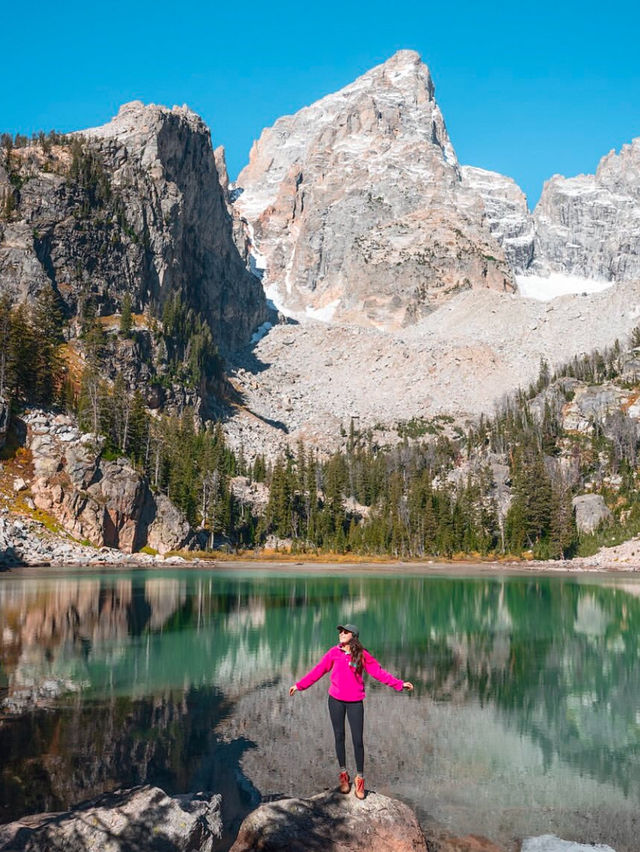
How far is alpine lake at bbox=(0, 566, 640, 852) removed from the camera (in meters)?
13.1

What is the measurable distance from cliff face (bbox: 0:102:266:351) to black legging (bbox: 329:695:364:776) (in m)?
137

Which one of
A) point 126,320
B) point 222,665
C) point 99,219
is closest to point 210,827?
point 222,665

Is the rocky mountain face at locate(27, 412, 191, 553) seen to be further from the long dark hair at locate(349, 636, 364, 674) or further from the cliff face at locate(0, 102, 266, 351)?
the long dark hair at locate(349, 636, 364, 674)

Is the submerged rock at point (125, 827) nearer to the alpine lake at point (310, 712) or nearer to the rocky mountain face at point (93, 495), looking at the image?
the alpine lake at point (310, 712)

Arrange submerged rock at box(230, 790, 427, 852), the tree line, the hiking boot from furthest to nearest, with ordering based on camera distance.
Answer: the tree line, the hiking boot, submerged rock at box(230, 790, 427, 852)

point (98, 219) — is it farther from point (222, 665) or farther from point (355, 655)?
point (355, 655)

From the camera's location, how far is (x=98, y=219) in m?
153

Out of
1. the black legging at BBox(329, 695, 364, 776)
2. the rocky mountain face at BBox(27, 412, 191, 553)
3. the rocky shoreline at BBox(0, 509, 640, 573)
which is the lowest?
the rocky shoreline at BBox(0, 509, 640, 573)

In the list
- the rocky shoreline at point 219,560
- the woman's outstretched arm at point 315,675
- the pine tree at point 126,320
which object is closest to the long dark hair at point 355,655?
the woman's outstretched arm at point 315,675

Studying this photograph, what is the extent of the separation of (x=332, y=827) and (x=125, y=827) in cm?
298

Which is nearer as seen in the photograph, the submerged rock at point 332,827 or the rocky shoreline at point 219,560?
the submerged rock at point 332,827

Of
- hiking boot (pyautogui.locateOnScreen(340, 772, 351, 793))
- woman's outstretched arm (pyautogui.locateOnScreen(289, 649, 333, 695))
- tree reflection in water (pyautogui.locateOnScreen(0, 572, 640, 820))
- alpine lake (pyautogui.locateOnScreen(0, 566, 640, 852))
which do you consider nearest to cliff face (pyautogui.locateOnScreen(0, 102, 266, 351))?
tree reflection in water (pyautogui.locateOnScreen(0, 572, 640, 820))

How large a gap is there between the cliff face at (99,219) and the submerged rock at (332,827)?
138057 millimetres

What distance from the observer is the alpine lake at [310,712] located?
13062 mm
